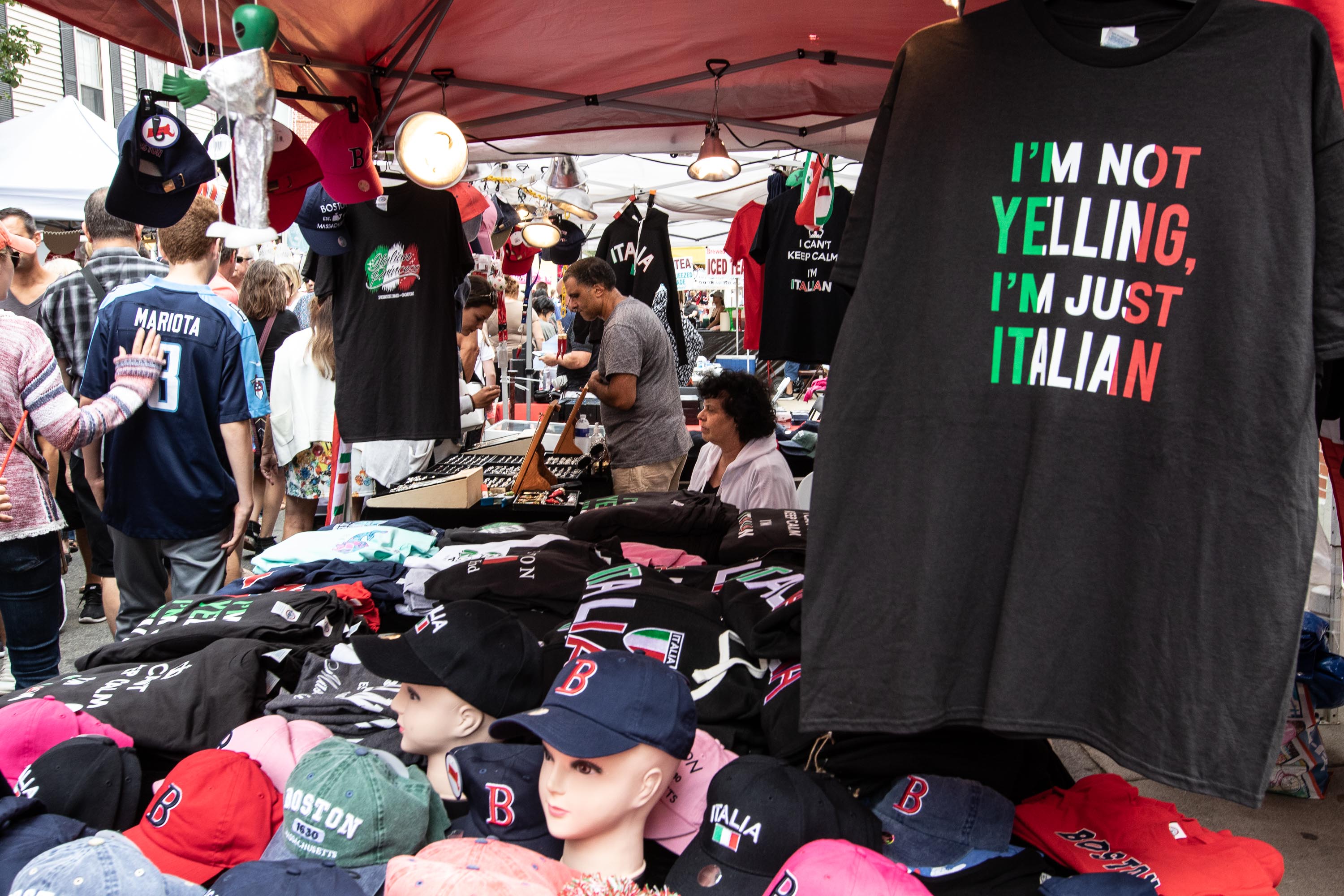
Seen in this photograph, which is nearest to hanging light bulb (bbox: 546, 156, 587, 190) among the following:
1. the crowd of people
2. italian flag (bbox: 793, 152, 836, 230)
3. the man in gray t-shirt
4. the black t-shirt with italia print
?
the crowd of people

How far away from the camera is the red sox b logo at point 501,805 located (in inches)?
63.4

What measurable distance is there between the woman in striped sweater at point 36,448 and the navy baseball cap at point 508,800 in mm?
2277

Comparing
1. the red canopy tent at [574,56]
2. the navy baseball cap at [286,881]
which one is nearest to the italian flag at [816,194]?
the red canopy tent at [574,56]

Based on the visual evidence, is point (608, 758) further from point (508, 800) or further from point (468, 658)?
point (468, 658)

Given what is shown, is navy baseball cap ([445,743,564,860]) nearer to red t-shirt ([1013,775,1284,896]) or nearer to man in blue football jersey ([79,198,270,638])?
red t-shirt ([1013,775,1284,896])

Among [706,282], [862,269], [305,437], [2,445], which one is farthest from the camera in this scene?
[706,282]

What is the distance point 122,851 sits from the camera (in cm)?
129

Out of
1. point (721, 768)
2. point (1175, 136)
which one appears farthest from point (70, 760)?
point (1175, 136)

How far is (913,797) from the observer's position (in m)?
1.67

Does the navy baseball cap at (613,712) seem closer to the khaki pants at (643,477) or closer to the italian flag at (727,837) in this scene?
the italian flag at (727,837)

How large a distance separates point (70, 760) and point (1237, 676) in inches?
80.6

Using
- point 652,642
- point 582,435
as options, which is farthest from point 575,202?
point 652,642

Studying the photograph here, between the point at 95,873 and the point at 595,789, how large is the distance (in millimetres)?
726

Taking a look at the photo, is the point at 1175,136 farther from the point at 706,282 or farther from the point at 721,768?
the point at 706,282
